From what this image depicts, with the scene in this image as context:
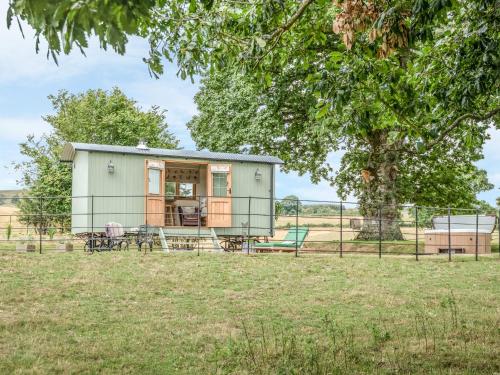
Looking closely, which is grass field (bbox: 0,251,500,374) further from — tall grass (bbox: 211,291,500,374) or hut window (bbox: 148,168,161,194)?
hut window (bbox: 148,168,161,194)

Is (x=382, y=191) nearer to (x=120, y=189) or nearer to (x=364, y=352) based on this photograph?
(x=120, y=189)

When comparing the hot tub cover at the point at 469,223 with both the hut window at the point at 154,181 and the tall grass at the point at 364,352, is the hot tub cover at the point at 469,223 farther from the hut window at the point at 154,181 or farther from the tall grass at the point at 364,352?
the tall grass at the point at 364,352

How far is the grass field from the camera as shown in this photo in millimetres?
6301

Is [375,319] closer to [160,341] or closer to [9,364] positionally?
[160,341]

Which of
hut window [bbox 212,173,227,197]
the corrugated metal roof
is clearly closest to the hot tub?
the corrugated metal roof

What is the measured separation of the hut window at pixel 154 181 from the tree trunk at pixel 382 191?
7.77 metres

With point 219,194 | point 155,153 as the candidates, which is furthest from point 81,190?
point 219,194

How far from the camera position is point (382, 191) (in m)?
22.4

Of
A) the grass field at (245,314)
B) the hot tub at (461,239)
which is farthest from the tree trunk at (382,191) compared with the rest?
the grass field at (245,314)

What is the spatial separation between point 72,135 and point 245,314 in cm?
2704

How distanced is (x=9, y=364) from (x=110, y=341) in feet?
4.23

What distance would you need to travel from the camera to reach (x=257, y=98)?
75.5 feet

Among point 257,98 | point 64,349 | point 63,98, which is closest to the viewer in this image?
point 64,349

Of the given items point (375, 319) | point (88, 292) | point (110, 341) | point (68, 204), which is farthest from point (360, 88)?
point (68, 204)
